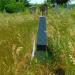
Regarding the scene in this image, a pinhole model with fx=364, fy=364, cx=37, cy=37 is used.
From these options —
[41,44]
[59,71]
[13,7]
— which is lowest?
[13,7]

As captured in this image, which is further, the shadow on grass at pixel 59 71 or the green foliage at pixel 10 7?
the green foliage at pixel 10 7

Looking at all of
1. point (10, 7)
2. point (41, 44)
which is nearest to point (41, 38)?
point (41, 44)

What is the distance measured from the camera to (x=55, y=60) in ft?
16.3

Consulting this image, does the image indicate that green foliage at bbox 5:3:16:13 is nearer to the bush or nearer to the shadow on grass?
the bush

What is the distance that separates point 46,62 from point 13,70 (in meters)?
0.50

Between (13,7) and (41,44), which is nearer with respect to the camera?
(41,44)

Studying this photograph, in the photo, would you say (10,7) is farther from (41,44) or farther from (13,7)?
(41,44)

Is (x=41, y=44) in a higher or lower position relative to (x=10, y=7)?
higher

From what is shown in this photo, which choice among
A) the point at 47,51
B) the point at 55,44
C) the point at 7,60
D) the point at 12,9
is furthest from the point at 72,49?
the point at 12,9

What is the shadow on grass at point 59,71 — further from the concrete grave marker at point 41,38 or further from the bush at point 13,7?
the bush at point 13,7

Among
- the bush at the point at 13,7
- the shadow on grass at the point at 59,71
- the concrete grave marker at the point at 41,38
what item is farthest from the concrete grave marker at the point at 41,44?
the bush at the point at 13,7

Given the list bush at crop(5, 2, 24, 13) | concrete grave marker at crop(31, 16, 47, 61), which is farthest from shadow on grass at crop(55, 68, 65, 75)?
bush at crop(5, 2, 24, 13)

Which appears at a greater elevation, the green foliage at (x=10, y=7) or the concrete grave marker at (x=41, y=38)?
the concrete grave marker at (x=41, y=38)

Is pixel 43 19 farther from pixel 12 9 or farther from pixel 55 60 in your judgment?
pixel 12 9
